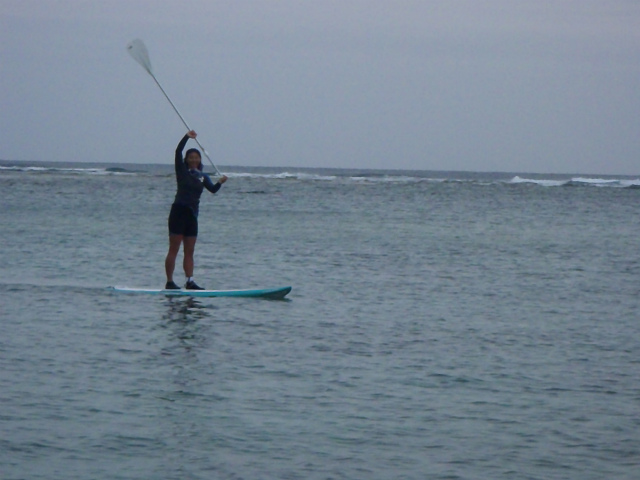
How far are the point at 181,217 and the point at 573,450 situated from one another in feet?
22.0

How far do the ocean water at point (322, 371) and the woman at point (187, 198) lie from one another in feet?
2.26

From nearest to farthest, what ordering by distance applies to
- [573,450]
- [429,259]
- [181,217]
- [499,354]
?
[573,450], [499,354], [181,217], [429,259]

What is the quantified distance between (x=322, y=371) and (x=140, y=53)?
21.4 feet

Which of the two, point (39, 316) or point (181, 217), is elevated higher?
point (181, 217)

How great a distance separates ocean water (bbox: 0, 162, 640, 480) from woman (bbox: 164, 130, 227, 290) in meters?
0.69

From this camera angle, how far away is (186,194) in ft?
37.5

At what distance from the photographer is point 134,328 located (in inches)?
371

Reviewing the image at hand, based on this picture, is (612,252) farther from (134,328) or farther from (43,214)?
(43,214)

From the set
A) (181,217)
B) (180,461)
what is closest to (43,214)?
(181,217)

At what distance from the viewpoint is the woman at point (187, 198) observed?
37.1 ft

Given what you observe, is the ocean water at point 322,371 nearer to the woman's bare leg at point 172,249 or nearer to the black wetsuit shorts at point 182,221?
the woman's bare leg at point 172,249

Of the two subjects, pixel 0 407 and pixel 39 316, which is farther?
pixel 39 316

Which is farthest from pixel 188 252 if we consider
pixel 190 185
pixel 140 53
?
pixel 140 53

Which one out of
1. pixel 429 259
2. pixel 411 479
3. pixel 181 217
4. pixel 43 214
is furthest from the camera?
pixel 43 214
